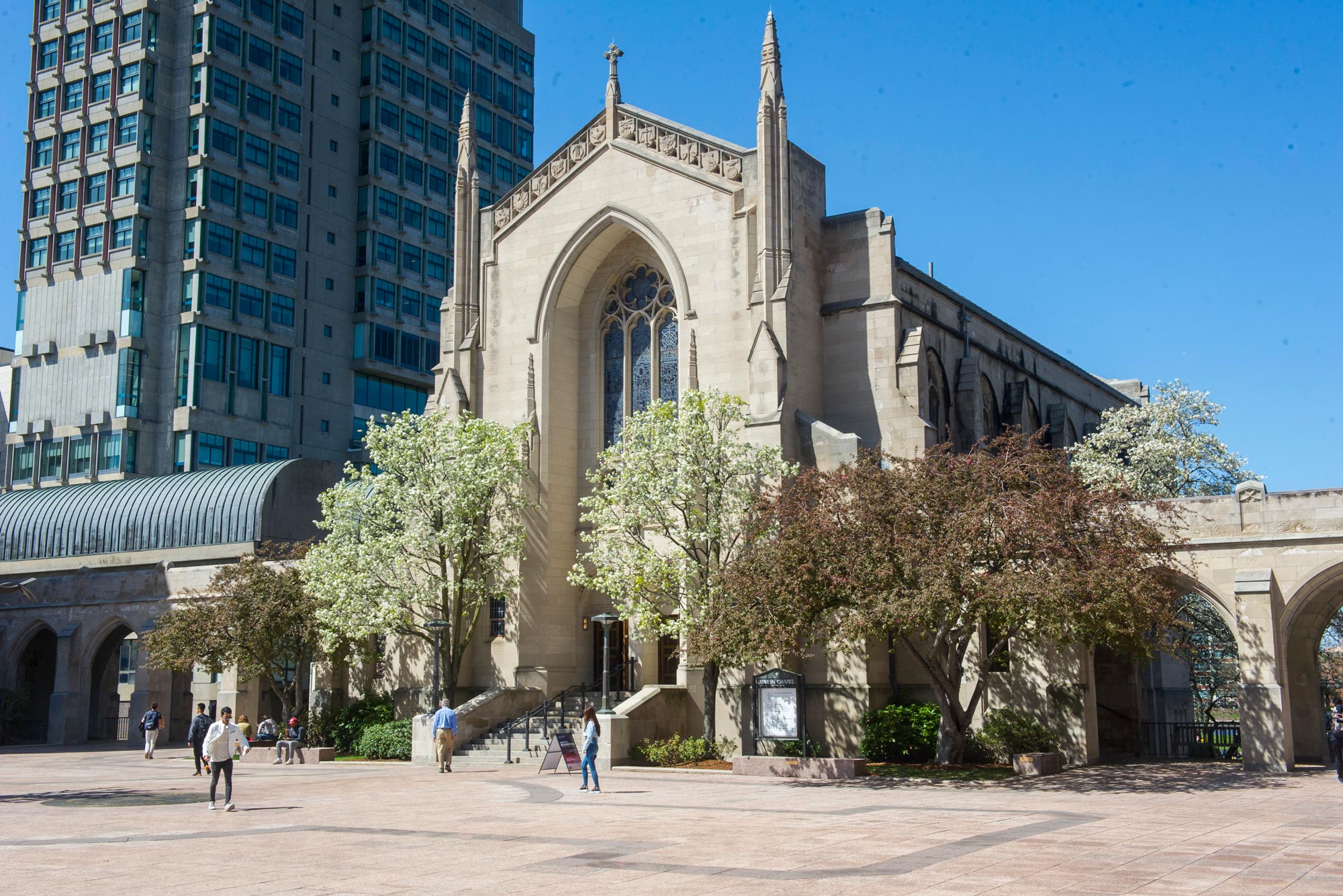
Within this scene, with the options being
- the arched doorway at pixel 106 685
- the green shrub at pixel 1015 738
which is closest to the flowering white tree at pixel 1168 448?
the green shrub at pixel 1015 738

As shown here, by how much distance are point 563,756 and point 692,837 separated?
1068cm

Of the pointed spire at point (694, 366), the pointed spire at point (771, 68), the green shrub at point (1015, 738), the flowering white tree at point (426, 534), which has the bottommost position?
the green shrub at point (1015, 738)

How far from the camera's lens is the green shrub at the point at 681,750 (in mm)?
31391

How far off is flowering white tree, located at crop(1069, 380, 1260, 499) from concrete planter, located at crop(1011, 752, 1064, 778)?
16388 mm

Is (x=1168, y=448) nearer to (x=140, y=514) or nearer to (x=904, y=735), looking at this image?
(x=904, y=735)

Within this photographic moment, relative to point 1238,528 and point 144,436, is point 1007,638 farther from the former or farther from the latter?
point 144,436

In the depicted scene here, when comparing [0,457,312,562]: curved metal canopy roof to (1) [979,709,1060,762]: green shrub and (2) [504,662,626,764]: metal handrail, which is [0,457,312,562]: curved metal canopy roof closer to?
(2) [504,662,626,764]: metal handrail

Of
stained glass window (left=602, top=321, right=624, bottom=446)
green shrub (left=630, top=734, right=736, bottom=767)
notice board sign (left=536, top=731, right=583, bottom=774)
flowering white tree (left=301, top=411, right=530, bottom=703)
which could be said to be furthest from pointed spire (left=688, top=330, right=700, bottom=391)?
notice board sign (left=536, top=731, right=583, bottom=774)

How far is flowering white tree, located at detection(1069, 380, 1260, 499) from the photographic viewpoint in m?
44.2

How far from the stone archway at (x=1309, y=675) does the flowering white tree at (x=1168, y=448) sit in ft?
30.9

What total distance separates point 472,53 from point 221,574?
186 feet

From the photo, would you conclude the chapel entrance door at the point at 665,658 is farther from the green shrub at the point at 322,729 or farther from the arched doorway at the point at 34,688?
the arched doorway at the point at 34,688

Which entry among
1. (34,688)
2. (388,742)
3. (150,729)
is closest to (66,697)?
(34,688)

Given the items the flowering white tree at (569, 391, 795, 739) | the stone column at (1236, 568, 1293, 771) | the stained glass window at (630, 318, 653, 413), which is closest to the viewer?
the stone column at (1236, 568, 1293, 771)
